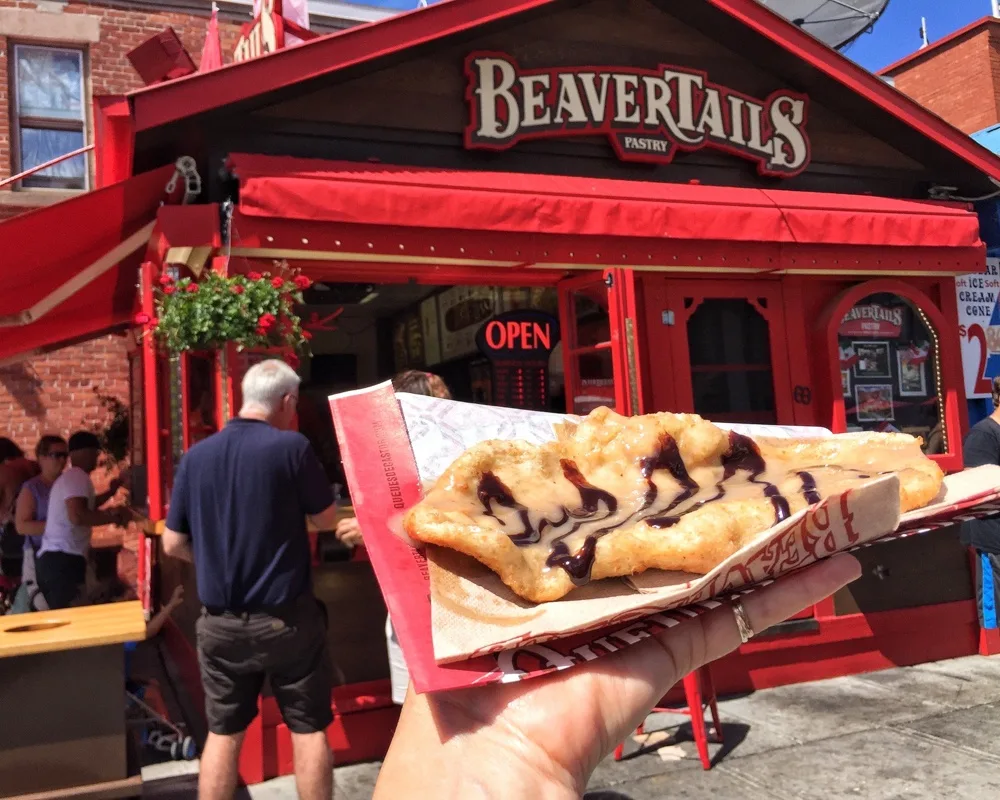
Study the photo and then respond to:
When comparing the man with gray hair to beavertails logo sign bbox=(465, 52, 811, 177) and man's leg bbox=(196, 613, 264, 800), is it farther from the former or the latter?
beavertails logo sign bbox=(465, 52, 811, 177)

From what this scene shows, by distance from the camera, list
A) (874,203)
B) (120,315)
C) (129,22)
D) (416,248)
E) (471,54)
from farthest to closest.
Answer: (129,22) → (120,315) → (874,203) → (471,54) → (416,248)

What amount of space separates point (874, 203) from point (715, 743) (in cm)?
430

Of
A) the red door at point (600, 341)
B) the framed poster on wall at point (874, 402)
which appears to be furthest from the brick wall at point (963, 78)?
the red door at point (600, 341)

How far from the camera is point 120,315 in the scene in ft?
26.0

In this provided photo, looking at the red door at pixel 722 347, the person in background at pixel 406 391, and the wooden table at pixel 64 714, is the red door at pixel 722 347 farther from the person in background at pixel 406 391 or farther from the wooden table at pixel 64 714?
the wooden table at pixel 64 714

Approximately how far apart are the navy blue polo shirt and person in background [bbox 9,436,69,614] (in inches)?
141

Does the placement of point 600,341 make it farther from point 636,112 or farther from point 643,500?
point 643,500

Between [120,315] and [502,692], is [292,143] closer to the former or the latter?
[120,315]

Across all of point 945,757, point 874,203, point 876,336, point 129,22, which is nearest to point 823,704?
point 945,757

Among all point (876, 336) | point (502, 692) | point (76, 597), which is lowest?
point (76, 597)

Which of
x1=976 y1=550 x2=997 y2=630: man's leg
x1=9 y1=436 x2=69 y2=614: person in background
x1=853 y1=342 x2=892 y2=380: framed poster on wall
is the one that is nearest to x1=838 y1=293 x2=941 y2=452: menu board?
x1=853 y1=342 x2=892 y2=380: framed poster on wall

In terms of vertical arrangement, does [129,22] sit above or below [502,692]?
above

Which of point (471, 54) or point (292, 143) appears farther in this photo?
point (471, 54)

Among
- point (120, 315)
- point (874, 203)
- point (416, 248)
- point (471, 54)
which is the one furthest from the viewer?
point (120, 315)
